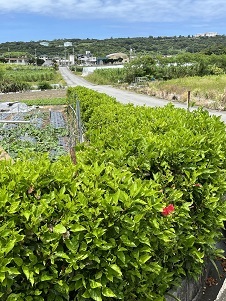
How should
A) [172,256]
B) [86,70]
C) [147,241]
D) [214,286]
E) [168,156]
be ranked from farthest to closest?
[86,70] → [214,286] → [168,156] → [172,256] → [147,241]

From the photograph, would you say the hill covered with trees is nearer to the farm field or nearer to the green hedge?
the farm field

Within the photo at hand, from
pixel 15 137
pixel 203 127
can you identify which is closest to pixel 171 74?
pixel 15 137

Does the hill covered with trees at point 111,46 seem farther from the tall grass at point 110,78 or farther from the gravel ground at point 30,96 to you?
the gravel ground at point 30,96

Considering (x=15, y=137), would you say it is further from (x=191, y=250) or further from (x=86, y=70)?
(x=86, y=70)

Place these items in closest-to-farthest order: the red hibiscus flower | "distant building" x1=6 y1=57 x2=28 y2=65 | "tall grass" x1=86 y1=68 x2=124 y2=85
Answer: the red hibiscus flower
"tall grass" x1=86 y1=68 x2=124 y2=85
"distant building" x1=6 y1=57 x2=28 y2=65

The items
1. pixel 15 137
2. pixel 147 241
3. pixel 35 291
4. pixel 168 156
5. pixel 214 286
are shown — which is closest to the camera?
pixel 35 291

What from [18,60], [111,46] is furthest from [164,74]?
[111,46]

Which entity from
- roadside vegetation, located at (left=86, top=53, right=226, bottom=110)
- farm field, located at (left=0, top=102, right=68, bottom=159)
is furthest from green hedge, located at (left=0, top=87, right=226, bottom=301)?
roadside vegetation, located at (left=86, top=53, right=226, bottom=110)

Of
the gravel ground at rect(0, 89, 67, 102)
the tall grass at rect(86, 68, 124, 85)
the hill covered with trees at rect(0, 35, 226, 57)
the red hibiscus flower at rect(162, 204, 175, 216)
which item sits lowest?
the gravel ground at rect(0, 89, 67, 102)

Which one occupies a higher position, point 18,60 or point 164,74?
point 18,60

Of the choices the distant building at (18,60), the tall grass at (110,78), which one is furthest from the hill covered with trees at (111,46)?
the tall grass at (110,78)

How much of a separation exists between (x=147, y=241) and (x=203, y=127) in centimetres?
217

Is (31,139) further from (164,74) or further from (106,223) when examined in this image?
(164,74)

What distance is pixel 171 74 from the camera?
47156 millimetres
